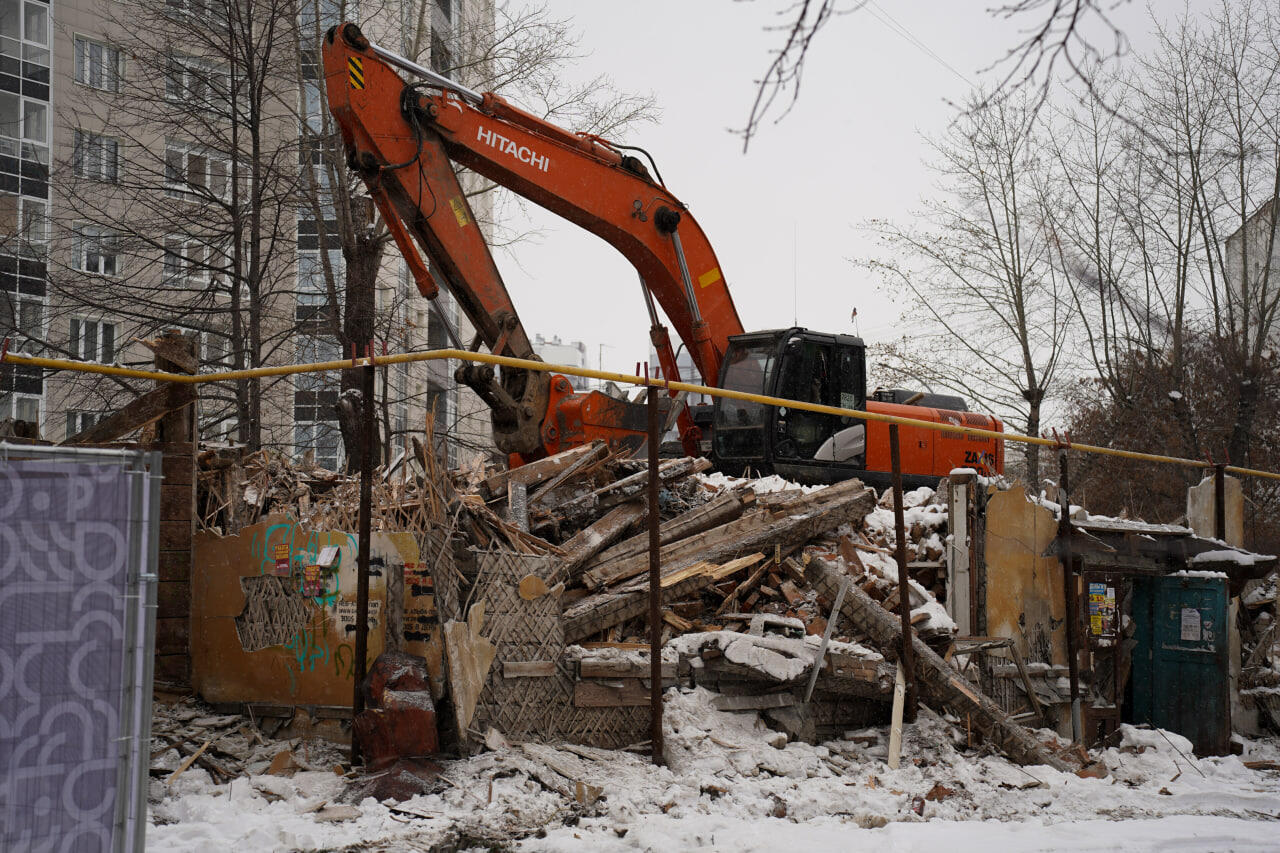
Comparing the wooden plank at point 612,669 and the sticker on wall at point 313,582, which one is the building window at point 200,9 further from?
the wooden plank at point 612,669

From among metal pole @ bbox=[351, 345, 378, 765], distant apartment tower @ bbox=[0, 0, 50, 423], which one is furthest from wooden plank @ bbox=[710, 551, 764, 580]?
distant apartment tower @ bbox=[0, 0, 50, 423]

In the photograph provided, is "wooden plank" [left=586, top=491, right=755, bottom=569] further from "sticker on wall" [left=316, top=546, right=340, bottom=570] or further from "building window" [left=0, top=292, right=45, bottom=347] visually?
"building window" [left=0, top=292, right=45, bottom=347]

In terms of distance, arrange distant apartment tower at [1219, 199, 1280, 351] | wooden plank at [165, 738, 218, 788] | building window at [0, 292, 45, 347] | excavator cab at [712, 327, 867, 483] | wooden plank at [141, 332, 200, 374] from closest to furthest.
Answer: wooden plank at [165, 738, 218, 788], wooden plank at [141, 332, 200, 374], excavator cab at [712, 327, 867, 483], building window at [0, 292, 45, 347], distant apartment tower at [1219, 199, 1280, 351]

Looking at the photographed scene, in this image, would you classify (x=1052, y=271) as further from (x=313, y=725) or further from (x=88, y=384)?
(x=313, y=725)

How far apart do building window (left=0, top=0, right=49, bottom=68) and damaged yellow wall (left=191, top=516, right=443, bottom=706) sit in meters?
23.8

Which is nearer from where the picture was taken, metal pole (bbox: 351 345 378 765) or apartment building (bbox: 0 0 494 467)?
metal pole (bbox: 351 345 378 765)

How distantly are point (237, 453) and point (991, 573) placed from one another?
6.90 m

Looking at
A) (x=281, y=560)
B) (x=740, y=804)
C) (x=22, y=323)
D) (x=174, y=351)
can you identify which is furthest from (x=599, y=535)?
(x=22, y=323)

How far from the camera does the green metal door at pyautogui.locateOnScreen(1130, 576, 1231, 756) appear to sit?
11102mm

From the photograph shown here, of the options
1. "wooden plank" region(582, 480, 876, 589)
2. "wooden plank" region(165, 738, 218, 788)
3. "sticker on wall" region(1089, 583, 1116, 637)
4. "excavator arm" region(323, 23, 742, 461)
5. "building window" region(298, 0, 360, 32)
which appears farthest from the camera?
"building window" region(298, 0, 360, 32)

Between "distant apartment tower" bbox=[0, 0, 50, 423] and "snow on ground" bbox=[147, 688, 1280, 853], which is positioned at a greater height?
"distant apartment tower" bbox=[0, 0, 50, 423]

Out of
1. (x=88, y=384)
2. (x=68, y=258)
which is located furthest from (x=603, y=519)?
(x=68, y=258)

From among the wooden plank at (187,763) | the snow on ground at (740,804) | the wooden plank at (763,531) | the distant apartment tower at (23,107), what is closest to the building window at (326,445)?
the distant apartment tower at (23,107)

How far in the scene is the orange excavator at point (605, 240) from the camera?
11.8 meters
